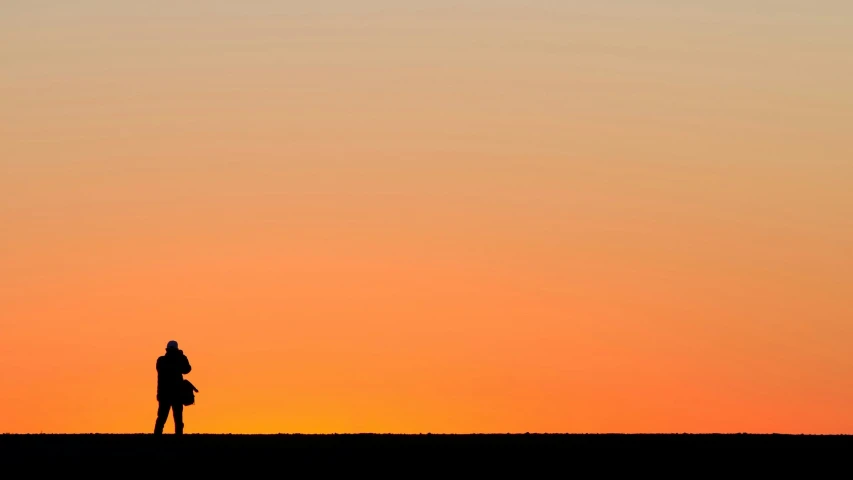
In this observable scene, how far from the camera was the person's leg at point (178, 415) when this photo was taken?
35.1 meters

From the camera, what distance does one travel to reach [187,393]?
3516 cm

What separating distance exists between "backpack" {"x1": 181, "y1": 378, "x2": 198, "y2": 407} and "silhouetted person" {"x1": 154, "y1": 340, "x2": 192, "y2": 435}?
0.07m

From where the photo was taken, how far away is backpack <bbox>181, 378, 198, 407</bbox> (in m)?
35.1
